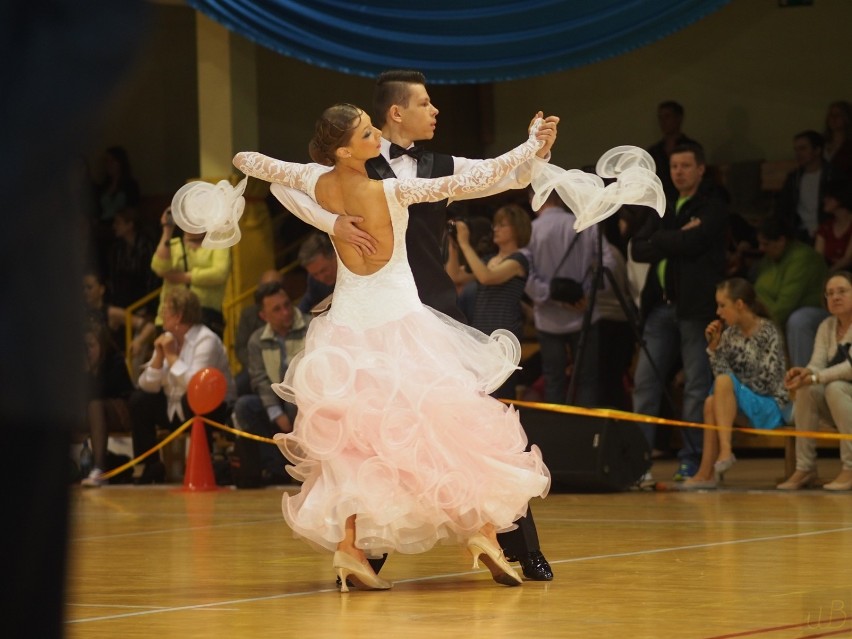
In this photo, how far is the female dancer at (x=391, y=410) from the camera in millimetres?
4688

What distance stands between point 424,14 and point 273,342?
7.42 feet

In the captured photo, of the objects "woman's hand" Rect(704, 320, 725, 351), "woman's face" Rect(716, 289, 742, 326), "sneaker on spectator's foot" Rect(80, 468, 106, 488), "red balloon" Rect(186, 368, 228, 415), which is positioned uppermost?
"woman's face" Rect(716, 289, 742, 326)

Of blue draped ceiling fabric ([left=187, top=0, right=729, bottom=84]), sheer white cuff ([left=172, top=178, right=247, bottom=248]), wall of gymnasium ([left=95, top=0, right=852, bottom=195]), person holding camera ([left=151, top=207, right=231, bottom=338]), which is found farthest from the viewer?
wall of gymnasium ([left=95, top=0, right=852, bottom=195])

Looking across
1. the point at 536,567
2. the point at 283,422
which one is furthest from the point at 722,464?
the point at 536,567

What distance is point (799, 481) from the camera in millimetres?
8523

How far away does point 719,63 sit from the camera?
12734mm

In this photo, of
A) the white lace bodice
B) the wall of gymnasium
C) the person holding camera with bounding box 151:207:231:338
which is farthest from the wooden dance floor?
the wall of gymnasium

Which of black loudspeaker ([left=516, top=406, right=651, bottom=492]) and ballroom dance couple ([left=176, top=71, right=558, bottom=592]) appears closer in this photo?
ballroom dance couple ([left=176, top=71, right=558, bottom=592])

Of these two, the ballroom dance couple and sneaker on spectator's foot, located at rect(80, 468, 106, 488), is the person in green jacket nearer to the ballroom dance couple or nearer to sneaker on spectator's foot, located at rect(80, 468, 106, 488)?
sneaker on spectator's foot, located at rect(80, 468, 106, 488)

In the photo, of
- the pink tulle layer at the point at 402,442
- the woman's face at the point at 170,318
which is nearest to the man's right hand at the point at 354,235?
the pink tulle layer at the point at 402,442

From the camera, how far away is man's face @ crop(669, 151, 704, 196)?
28.6ft

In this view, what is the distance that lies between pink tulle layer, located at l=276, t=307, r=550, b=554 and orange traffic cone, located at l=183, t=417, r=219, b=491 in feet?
16.3

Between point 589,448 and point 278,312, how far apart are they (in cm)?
242

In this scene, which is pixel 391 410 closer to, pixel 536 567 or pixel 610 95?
pixel 536 567
